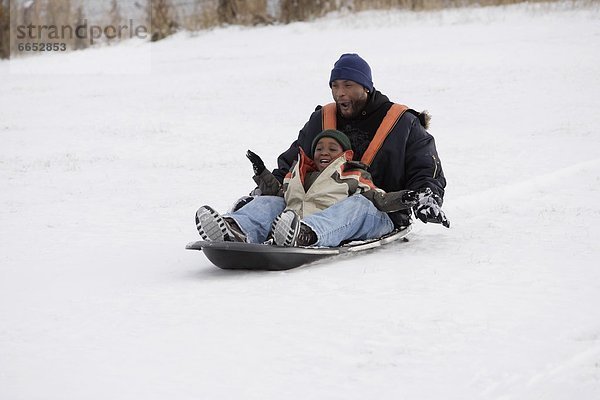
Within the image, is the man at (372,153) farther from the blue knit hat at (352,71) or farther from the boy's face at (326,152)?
the boy's face at (326,152)

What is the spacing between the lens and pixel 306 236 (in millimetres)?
4840

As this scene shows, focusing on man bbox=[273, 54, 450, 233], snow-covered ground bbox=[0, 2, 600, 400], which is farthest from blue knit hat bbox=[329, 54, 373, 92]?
snow-covered ground bbox=[0, 2, 600, 400]

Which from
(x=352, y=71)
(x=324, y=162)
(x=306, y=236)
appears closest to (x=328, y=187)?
(x=324, y=162)

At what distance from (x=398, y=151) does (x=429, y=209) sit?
63 centimetres

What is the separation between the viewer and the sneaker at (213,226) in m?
4.77

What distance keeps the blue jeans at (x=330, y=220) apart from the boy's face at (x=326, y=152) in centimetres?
29

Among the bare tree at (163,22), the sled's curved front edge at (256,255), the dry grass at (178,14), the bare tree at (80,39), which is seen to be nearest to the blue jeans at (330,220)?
the sled's curved front edge at (256,255)

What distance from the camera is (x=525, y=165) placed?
9.12 m

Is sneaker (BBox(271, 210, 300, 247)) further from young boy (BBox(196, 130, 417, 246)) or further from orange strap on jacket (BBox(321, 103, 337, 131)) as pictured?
orange strap on jacket (BBox(321, 103, 337, 131))

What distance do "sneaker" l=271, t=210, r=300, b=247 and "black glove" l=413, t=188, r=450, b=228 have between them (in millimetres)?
847

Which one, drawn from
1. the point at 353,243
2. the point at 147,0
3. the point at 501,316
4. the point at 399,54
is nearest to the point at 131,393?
the point at 501,316

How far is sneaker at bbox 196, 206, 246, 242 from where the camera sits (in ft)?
15.6

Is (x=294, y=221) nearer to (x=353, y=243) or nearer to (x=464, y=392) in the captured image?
(x=353, y=243)

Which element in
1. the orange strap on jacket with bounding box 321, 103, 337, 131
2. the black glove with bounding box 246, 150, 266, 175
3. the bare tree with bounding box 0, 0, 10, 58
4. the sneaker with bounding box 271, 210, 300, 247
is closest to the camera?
the sneaker with bounding box 271, 210, 300, 247
